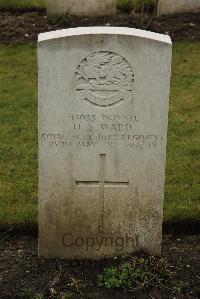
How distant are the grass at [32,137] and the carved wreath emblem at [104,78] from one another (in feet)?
4.83

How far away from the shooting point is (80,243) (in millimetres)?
5246

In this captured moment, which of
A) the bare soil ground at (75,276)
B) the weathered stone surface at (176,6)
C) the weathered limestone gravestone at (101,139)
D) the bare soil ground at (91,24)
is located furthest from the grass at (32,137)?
the weathered stone surface at (176,6)

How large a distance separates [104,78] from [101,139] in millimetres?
444

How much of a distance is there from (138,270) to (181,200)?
127 cm

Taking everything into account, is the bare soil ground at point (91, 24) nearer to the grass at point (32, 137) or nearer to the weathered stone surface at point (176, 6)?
the weathered stone surface at point (176, 6)

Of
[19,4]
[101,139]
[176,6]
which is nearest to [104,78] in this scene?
[101,139]

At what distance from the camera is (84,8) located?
1073 centimetres

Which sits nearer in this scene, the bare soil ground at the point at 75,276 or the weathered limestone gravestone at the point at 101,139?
the weathered limestone gravestone at the point at 101,139

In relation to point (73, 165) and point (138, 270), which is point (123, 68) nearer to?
point (73, 165)

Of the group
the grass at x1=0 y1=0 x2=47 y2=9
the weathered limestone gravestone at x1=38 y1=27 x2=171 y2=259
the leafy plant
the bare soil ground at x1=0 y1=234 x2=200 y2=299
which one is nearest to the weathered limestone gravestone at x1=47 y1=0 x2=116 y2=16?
the grass at x1=0 y1=0 x2=47 y2=9

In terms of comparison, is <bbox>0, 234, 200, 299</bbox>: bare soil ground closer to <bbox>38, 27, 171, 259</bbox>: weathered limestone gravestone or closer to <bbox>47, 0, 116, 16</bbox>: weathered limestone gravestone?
<bbox>38, 27, 171, 259</bbox>: weathered limestone gravestone

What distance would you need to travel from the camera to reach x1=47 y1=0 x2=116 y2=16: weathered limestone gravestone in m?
10.6

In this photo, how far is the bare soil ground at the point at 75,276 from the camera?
492 centimetres

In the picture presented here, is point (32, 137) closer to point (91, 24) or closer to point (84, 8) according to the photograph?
point (91, 24)
